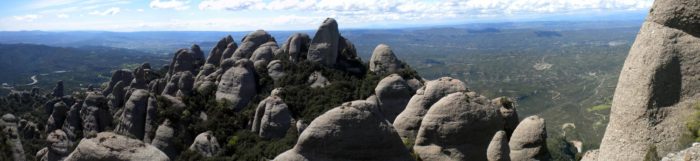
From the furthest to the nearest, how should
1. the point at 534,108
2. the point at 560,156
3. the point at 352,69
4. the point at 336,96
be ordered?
the point at 534,108 → the point at 352,69 → the point at 336,96 → the point at 560,156

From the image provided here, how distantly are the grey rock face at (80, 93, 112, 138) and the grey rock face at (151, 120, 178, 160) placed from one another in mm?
9796

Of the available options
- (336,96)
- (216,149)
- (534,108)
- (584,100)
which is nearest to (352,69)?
(336,96)

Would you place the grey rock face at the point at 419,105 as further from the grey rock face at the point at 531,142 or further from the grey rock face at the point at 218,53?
the grey rock face at the point at 218,53

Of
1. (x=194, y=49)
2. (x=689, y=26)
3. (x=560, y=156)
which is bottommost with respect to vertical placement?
(x=560, y=156)

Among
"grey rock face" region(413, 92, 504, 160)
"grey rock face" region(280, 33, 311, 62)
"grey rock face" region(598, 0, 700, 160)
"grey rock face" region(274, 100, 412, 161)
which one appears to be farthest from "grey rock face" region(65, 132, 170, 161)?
"grey rock face" region(280, 33, 311, 62)

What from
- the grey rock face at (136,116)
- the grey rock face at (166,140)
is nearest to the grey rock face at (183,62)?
the grey rock face at (136,116)

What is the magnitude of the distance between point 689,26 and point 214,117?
4427 centimetres

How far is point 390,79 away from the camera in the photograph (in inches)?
1813

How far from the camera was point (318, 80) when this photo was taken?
61344mm

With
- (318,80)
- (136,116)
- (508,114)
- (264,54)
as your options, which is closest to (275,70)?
(318,80)

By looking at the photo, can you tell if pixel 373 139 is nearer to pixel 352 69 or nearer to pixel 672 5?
pixel 672 5

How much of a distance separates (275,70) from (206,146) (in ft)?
64.5

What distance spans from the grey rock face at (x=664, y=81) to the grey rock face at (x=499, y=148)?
9.77 metres

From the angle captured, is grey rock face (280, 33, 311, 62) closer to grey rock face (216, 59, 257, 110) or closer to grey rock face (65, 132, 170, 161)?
grey rock face (216, 59, 257, 110)
